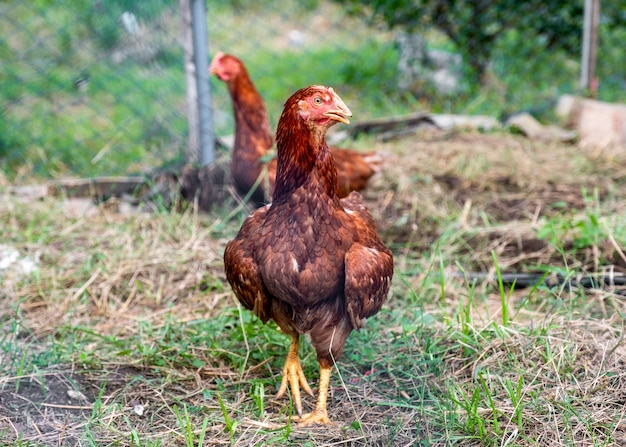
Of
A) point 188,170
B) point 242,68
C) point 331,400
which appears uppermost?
point 242,68

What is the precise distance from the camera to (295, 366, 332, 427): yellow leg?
2.43 meters

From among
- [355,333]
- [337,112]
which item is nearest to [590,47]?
[355,333]

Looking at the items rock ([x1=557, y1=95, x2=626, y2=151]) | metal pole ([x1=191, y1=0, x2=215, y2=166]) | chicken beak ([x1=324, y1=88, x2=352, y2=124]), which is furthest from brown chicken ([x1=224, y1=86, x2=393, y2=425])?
rock ([x1=557, y1=95, x2=626, y2=151])

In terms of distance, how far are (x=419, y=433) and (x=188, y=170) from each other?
99.2 inches

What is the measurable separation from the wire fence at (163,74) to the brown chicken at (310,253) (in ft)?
7.68

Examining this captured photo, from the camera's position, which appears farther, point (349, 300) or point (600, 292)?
point (600, 292)

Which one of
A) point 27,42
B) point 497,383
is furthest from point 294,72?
point 497,383

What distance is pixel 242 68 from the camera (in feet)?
13.0

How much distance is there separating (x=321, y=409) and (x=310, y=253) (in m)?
0.56

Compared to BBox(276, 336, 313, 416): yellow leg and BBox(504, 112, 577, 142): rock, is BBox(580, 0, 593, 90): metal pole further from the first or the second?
BBox(276, 336, 313, 416): yellow leg

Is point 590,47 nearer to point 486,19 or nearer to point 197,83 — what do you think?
point 486,19

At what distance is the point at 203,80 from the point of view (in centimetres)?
430

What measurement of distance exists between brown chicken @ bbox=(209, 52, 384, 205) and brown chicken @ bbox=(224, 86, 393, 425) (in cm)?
138

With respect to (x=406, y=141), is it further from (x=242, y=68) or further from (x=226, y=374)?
(x=226, y=374)
